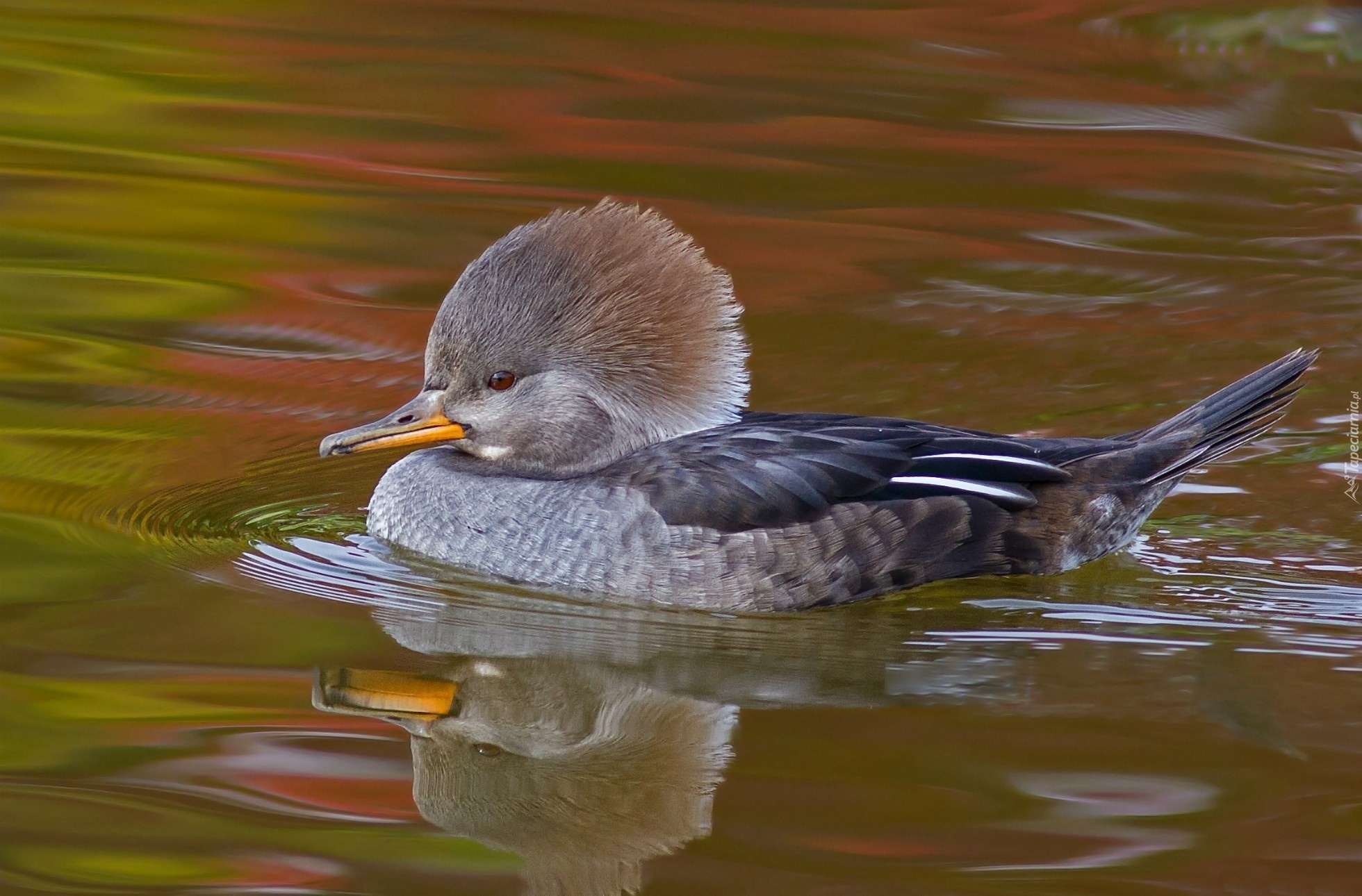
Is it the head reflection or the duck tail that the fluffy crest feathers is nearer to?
the head reflection

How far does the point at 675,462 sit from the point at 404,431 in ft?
3.52

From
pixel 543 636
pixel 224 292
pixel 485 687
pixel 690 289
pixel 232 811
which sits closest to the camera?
pixel 232 811

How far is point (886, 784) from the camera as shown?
4.81 metres

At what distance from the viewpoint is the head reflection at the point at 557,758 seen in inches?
181

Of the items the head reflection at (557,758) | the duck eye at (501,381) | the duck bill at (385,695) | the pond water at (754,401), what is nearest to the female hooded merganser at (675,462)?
the duck eye at (501,381)

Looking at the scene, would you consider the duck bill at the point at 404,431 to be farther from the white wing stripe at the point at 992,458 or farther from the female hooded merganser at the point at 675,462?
the white wing stripe at the point at 992,458

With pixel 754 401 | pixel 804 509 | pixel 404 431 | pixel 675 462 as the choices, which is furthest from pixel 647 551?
pixel 754 401

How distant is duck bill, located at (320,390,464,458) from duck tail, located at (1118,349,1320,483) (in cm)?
276

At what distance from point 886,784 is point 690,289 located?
233 centimetres

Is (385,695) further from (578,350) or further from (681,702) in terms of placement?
(578,350)

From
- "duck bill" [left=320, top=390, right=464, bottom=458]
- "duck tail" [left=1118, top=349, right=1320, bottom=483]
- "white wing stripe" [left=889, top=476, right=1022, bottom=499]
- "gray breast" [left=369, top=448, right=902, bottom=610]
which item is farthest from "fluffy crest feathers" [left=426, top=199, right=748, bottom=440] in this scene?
"duck tail" [left=1118, top=349, right=1320, bottom=483]

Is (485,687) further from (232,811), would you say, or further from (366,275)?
(366,275)

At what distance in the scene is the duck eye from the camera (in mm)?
6621

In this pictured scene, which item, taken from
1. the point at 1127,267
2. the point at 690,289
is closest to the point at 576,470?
the point at 690,289
